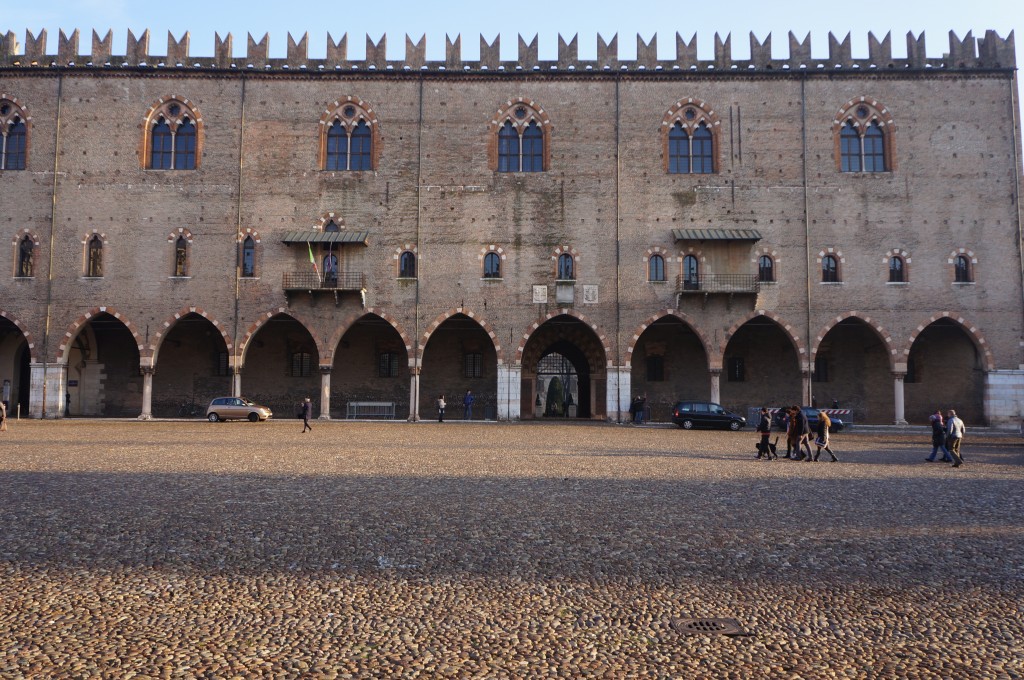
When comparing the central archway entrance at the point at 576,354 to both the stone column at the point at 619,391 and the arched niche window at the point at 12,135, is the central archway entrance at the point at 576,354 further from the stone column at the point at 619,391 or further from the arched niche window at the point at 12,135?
the arched niche window at the point at 12,135

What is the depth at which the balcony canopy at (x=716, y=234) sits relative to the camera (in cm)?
2816

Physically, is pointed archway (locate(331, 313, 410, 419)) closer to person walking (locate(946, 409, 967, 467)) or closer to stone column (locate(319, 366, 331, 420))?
stone column (locate(319, 366, 331, 420))

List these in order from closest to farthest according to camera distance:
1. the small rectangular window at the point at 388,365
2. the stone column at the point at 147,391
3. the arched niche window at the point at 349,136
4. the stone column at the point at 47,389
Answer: the stone column at the point at 47,389
the stone column at the point at 147,391
the arched niche window at the point at 349,136
the small rectangular window at the point at 388,365

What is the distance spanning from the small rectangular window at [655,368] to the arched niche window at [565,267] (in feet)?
19.2

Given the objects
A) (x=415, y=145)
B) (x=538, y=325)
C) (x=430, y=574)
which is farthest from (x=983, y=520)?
(x=415, y=145)

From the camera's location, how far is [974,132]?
2888cm

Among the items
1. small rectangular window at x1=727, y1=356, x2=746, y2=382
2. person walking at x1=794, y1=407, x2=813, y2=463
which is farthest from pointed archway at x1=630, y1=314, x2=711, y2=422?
person walking at x1=794, y1=407, x2=813, y2=463

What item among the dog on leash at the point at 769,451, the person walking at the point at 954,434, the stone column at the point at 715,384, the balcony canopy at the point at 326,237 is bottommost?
the dog on leash at the point at 769,451

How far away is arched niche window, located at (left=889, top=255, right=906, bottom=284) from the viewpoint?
93.7ft

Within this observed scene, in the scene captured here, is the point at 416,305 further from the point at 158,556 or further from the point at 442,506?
the point at 158,556

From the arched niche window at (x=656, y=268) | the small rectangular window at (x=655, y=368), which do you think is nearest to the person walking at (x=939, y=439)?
the arched niche window at (x=656, y=268)

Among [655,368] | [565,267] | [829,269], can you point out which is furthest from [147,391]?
[829,269]

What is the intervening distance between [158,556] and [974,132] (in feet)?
111

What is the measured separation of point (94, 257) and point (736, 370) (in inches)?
1129
